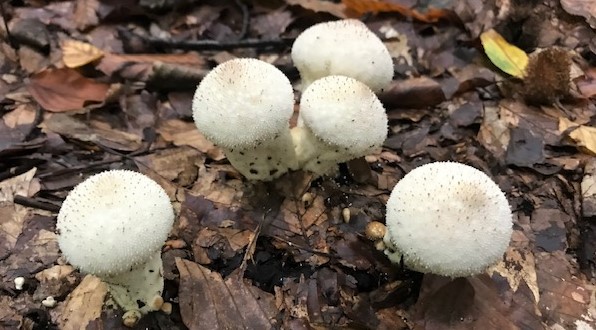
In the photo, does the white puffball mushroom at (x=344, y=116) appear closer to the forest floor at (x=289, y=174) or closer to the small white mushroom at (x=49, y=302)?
the forest floor at (x=289, y=174)

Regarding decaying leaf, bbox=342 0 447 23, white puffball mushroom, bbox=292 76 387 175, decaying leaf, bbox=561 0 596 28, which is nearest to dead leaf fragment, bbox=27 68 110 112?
white puffball mushroom, bbox=292 76 387 175

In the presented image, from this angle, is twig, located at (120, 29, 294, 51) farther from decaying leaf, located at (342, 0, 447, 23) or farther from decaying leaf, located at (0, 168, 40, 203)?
decaying leaf, located at (0, 168, 40, 203)

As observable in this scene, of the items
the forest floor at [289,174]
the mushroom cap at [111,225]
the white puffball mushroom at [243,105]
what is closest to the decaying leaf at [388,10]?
the forest floor at [289,174]

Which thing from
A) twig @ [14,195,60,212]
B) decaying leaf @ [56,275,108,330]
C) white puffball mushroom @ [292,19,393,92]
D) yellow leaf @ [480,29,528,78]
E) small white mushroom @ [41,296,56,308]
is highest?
white puffball mushroom @ [292,19,393,92]

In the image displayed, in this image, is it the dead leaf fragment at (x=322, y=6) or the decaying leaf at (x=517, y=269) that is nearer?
the decaying leaf at (x=517, y=269)

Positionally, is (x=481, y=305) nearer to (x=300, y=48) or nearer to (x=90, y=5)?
(x=300, y=48)

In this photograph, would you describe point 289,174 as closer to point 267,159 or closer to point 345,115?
point 267,159
